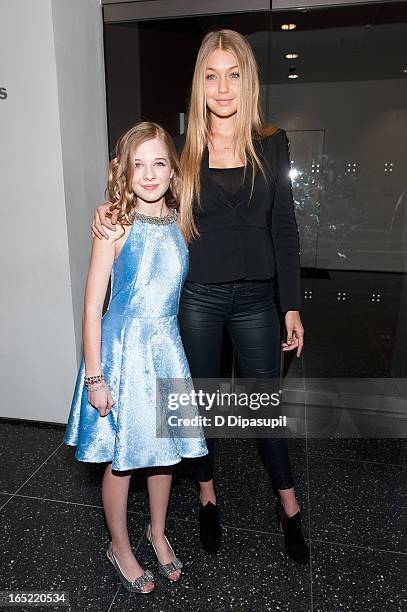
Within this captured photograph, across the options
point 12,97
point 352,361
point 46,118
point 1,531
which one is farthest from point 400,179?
point 1,531

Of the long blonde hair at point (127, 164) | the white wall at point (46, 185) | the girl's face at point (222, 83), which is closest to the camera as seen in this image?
the long blonde hair at point (127, 164)

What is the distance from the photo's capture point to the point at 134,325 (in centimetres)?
142

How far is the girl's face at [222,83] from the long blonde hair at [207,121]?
14 mm

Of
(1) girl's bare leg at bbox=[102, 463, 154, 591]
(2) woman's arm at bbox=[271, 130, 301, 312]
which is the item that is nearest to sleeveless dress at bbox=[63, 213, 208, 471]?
(1) girl's bare leg at bbox=[102, 463, 154, 591]

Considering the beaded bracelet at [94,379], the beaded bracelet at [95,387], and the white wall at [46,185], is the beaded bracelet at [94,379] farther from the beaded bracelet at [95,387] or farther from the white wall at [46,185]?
the white wall at [46,185]

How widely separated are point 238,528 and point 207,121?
1.62 m

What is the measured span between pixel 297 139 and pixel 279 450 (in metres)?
1.74

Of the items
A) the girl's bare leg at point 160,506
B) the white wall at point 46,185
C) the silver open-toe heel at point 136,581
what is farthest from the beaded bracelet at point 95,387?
the white wall at point 46,185

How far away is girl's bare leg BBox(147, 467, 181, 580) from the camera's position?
1.62 meters

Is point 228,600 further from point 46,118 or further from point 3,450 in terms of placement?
point 46,118

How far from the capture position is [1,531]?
187 centimetres

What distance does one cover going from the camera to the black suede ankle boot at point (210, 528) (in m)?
1.77

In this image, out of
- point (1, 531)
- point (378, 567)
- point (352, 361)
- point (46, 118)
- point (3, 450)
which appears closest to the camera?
point (378, 567)

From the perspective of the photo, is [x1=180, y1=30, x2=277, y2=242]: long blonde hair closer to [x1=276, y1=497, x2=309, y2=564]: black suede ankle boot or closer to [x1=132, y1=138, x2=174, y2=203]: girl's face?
[x1=132, y1=138, x2=174, y2=203]: girl's face
